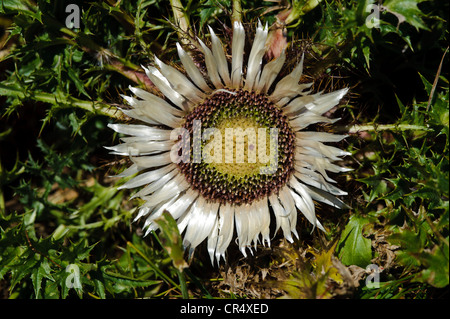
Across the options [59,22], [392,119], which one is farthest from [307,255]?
[59,22]

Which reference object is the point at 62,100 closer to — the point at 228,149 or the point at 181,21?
the point at 181,21

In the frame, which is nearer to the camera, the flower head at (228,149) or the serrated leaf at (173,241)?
the serrated leaf at (173,241)

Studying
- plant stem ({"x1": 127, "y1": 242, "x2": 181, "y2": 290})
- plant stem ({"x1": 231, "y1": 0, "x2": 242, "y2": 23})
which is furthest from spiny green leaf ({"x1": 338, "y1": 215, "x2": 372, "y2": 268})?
plant stem ({"x1": 231, "y1": 0, "x2": 242, "y2": 23})

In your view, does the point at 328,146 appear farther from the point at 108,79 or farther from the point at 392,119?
the point at 108,79

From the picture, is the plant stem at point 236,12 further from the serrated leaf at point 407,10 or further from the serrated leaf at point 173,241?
the serrated leaf at point 173,241

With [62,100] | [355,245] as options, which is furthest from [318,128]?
[62,100]

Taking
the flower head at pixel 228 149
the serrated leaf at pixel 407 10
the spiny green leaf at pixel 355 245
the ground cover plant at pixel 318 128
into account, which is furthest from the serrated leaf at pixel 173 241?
the serrated leaf at pixel 407 10

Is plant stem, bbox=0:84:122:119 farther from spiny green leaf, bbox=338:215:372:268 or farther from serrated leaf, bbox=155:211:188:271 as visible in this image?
spiny green leaf, bbox=338:215:372:268
